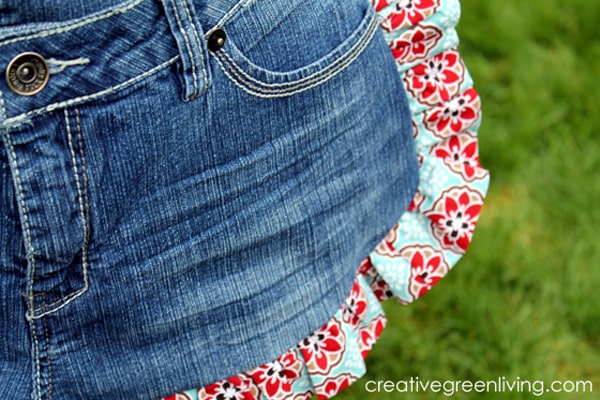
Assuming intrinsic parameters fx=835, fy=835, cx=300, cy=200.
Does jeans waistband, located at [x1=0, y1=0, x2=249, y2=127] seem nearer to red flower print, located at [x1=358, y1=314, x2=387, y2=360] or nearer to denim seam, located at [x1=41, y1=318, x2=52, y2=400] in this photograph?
denim seam, located at [x1=41, y1=318, x2=52, y2=400]

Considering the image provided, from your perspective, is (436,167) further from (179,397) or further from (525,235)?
(525,235)

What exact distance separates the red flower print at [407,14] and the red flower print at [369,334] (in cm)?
42

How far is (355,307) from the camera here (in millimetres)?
1195

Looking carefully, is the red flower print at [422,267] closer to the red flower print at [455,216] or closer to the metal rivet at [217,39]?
the red flower print at [455,216]

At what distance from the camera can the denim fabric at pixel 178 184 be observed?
0.84m

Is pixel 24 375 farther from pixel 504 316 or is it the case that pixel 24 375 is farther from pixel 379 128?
pixel 504 316

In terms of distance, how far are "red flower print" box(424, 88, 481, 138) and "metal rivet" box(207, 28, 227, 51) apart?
1.46 ft

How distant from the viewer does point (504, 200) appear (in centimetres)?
212

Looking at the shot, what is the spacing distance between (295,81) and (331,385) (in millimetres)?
436

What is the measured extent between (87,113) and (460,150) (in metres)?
0.65

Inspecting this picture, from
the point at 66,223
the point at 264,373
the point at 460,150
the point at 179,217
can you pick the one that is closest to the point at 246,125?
the point at 179,217

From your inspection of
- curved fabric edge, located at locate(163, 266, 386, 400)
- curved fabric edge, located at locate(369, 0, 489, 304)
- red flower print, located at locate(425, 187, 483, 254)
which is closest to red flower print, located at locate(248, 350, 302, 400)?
curved fabric edge, located at locate(163, 266, 386, 400)

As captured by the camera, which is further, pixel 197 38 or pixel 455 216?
pixel 455 216

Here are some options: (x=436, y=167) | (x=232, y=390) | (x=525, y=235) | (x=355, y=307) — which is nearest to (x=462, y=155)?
(x=436, y=167)
